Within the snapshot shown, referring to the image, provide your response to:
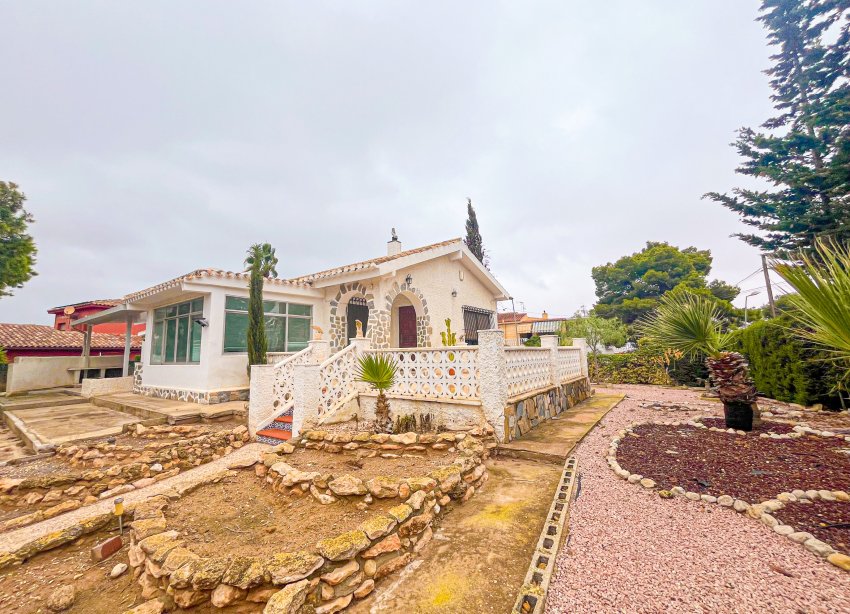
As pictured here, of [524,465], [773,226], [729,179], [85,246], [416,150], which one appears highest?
[85,246]

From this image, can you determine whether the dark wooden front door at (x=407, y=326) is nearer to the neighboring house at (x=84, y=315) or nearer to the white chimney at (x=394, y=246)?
the white chimney at (x=394, y=246)

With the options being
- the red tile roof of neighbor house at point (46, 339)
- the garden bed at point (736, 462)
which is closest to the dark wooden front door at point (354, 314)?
the garden bed at point (736, 462)

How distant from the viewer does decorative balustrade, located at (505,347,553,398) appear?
5.61 metres

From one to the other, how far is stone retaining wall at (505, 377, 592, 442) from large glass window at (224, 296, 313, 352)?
771 centimetres

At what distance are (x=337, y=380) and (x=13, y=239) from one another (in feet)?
64.2

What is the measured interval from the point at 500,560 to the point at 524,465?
2122 millimetres

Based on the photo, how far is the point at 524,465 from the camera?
4336mm

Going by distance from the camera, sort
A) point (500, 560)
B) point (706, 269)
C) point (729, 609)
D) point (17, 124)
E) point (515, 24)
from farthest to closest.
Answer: point (706, 269) → point (17, 124) → point (515, 24) → point (500, 560) → point (729, 609)

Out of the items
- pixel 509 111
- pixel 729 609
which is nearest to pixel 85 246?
pixel 509 111

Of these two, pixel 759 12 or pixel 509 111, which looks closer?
pixel 509 111

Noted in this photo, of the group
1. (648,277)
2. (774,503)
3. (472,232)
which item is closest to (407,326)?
(774,503)

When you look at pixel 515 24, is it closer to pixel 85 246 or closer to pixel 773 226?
pixel 773 226

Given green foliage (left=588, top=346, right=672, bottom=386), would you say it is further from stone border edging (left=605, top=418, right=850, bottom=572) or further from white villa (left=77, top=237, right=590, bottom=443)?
stone border edging (left=605, top=418, right=850, bottom=572)

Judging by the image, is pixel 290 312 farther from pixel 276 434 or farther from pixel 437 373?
pixel 437 373
